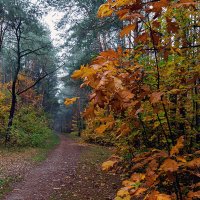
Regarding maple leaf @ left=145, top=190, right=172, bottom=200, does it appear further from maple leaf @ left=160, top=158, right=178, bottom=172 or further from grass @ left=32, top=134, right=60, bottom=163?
grass @ left=32, top=134, right=60, bottom=163

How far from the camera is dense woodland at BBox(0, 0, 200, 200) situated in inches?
70.2

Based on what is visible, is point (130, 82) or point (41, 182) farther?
point (41, 182)

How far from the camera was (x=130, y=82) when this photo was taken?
6.57ft

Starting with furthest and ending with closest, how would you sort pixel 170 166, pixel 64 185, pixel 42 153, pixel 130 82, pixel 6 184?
pixel 42 153, pixel 64 185, pixel 6 184, pixel 130 82, pixel 170 166

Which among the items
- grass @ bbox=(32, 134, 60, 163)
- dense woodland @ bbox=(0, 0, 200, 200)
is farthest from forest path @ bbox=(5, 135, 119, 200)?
grass @ bbox=(32, 134, 60, 163)

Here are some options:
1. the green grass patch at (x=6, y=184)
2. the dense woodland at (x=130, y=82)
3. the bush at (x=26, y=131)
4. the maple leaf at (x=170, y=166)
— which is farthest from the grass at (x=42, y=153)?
the maple leaf at (x=170, y=166)

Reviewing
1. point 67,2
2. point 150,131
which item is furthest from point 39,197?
point 67,2

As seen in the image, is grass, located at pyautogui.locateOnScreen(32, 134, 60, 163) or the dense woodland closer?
the dense woodland

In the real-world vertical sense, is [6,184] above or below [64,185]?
above

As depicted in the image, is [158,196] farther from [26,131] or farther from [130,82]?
[26,131]

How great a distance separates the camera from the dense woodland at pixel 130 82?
178 cm

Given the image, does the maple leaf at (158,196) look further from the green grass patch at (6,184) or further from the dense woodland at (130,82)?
the green grass patch at (6,184)

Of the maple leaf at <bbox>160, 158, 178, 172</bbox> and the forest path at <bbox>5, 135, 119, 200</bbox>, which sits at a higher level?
the maple leaf at <bbox>160, 158, 178, 172</bbox>

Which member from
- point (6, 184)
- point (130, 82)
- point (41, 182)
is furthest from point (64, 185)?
point (130, 82)
